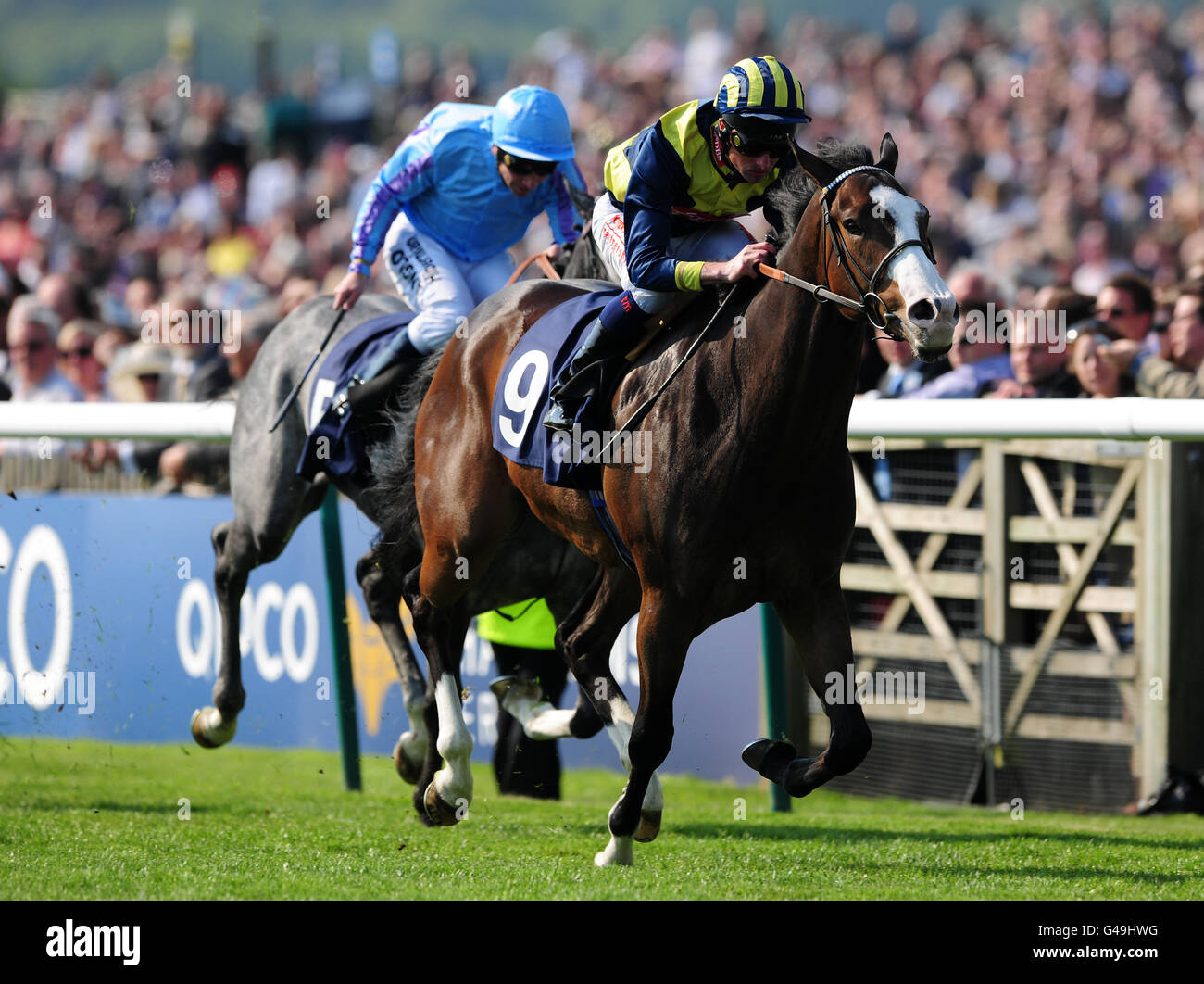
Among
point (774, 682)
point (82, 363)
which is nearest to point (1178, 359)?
point (774, 682)

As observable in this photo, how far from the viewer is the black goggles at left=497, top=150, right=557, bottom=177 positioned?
596 cm

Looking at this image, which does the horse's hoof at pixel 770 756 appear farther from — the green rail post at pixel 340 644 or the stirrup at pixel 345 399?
the green rail post at pixel 340 644

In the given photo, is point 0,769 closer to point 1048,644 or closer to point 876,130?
→ point 1048,644

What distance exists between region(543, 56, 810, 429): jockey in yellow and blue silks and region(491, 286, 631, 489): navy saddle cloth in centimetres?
6

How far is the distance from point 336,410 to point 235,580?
99cm

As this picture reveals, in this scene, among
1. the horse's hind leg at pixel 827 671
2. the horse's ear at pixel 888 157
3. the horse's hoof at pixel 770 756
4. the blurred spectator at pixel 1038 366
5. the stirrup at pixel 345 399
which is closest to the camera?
the horse's ear at pixel 888 157

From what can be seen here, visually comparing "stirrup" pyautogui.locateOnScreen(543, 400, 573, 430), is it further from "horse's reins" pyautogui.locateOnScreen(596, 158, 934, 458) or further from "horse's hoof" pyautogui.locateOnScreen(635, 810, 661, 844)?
"horse's hoof" pyautogui.locateOnScreen(635, 810, 661, 844)

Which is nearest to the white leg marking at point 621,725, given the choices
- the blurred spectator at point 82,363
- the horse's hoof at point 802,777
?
the horse's hoof at point 802,777

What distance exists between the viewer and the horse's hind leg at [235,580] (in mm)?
6637

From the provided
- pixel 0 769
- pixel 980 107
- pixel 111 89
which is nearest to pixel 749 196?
pixel 0 769

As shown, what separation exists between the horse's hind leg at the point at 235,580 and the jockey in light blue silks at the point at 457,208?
657 mm

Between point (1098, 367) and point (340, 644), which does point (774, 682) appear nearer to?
point (1098, 367)

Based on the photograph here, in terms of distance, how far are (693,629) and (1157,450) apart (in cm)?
233
